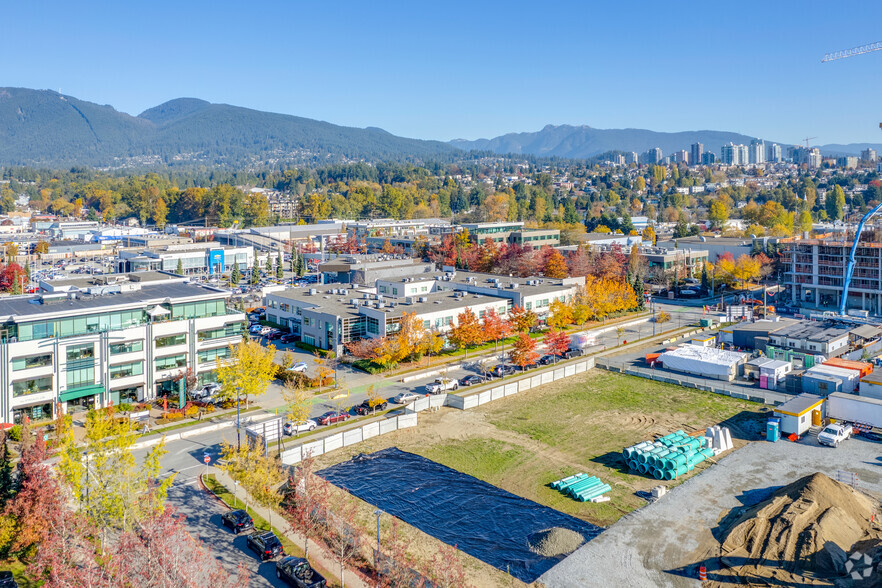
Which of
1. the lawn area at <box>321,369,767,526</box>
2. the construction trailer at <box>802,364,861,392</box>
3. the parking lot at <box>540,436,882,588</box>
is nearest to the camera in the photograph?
the parking lot at <box>540,436,882,588</box>

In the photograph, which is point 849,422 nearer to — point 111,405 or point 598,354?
point 598,354

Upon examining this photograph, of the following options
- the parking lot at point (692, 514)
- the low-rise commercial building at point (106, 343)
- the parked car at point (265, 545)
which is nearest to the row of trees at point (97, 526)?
the parked car at point (265, 545)

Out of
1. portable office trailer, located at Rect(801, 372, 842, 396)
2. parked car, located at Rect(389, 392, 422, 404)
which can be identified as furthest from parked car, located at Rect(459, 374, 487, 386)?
portable office trailer, located at Rect(801, 372, 842, 396)

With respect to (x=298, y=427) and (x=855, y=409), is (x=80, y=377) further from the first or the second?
(x=855, y=409)

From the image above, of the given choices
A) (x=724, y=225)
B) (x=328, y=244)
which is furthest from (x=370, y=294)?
(x=724, y=225)

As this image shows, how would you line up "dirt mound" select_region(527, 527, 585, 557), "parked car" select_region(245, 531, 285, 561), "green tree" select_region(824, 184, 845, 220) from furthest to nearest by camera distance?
"green tree" select_region(824, 184, 845, 220), "dirt mound" select_region(527, 527, 585, 557), "parked car" select_region(245, 531, 285, 561)

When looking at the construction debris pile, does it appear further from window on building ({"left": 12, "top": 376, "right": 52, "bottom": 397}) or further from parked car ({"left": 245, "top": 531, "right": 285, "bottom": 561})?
window on building ({"left": 12, "top": 376, "right": 52, "bottom": 397})

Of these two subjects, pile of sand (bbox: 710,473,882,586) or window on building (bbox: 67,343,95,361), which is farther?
window on building (bbox: 67,343,95,361)
